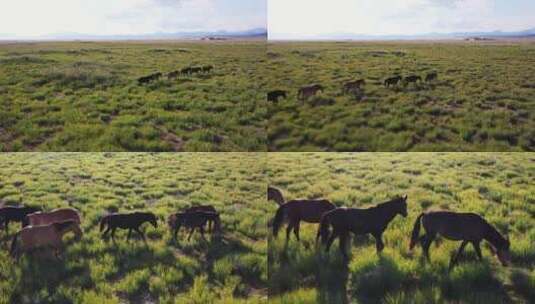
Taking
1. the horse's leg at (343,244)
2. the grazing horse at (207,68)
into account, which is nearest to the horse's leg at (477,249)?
the horse's leg at (343,244)

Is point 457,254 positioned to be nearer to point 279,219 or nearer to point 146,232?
point 279,219

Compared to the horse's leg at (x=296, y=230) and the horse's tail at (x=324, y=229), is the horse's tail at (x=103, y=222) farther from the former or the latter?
the horse's tail at (x=324, y=229)

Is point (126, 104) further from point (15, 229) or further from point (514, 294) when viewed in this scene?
point (514, 294)

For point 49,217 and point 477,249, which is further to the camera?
point 49,217

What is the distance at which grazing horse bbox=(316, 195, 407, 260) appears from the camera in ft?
15.4

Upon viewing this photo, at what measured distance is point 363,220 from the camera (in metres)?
4.70

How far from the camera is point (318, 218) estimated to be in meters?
5.04

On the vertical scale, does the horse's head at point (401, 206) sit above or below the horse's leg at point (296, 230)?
above

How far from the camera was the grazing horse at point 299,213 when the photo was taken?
504 cm

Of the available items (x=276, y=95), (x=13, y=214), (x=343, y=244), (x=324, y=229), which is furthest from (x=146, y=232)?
(x=276, y=95)

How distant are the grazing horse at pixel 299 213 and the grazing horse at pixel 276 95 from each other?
9.15 feet

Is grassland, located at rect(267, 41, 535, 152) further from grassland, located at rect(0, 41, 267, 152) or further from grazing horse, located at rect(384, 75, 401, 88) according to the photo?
grassland, located at rect(0, 41, 267, 152)

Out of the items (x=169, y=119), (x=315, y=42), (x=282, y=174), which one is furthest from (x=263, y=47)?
(x=282, y=174)

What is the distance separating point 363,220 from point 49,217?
3408 mm
